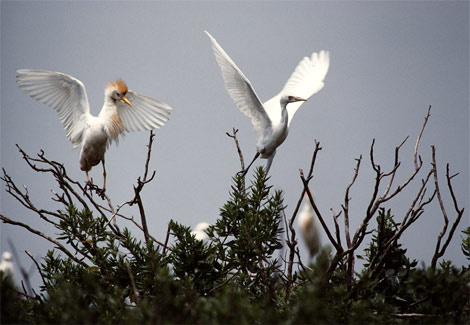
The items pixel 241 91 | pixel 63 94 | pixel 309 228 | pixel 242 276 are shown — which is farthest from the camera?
pixel 309 228

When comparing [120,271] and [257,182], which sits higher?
[257,182]

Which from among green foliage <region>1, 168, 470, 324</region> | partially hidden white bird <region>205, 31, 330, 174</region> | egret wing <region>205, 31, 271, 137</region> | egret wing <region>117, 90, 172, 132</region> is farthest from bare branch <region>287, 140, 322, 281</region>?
egret wing <region>117, 90, 172, 132</region>

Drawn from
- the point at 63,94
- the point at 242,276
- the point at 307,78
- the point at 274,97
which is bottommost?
the point at 242,276

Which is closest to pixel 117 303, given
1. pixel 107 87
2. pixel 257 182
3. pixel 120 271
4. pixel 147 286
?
pixel 147 286

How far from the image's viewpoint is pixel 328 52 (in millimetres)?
3947

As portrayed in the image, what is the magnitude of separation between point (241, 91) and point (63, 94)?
1256mm

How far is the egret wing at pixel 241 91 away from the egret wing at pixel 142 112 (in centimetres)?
59

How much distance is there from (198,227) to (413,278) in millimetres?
2944

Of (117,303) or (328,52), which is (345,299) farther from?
(328,52)

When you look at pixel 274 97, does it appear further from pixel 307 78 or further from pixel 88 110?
pixel 88 110

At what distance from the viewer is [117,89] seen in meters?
3.60

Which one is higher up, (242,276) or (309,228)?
(309,228)

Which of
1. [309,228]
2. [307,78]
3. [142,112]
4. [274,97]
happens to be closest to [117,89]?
[142,112]

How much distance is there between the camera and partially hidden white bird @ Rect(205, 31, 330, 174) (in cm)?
306
